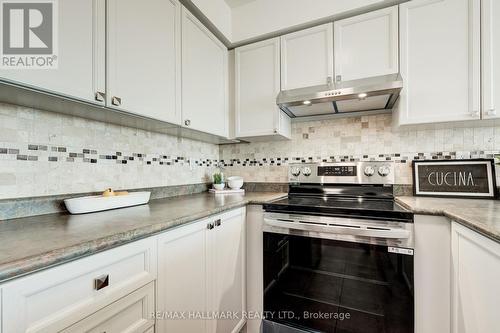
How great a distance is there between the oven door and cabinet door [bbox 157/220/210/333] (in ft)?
1.58

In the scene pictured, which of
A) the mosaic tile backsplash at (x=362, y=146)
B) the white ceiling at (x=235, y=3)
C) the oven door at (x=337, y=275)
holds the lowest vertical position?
the oven door at (x=337, y=275)

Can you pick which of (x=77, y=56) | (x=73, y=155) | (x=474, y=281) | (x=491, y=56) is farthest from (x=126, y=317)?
(x=491, y=56)

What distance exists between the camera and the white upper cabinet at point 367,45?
1.47 meters

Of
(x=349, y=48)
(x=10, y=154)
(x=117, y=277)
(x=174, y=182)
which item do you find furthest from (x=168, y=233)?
(x=349, y=48)

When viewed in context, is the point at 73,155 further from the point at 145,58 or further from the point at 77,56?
the point at 145,58

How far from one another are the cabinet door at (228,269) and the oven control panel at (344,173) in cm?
71

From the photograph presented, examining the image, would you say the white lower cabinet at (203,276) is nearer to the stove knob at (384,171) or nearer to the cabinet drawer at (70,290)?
the cabinet drawer at (70,290)

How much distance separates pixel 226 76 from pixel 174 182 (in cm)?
102

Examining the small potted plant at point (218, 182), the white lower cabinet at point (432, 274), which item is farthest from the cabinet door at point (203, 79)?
the white lower cabinet at point (432, 274)

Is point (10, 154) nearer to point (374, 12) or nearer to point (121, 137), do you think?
point (121, 137)

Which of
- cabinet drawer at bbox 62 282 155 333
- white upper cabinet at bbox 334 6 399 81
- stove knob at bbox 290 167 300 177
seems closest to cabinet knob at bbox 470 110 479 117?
white upper cabinet at bbox 334 6 399 81

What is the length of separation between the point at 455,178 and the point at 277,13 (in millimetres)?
1788

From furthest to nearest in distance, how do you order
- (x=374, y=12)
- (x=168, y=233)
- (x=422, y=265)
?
(x=374, y=12) → (x=422, y=265) → (x=168, y=233)

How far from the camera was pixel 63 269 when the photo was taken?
1.89 ft
